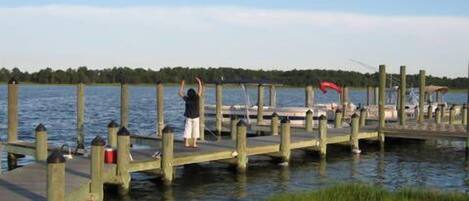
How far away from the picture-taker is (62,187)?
11.8 m

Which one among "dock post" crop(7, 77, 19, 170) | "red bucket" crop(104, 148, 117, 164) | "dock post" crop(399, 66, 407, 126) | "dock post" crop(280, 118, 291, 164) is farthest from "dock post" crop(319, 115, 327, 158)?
"dock post" crop(7, 77, 19, 170)

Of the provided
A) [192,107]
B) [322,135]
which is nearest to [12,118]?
[192,107]

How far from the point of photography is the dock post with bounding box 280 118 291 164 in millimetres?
21672

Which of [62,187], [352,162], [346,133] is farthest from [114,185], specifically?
[346,133]

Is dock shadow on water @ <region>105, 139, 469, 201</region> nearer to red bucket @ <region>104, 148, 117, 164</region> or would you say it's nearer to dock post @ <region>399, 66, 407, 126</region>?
red bucket @ <region>104, 148, 117, 164</region>

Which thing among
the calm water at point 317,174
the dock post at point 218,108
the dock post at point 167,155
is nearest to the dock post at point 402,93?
the calm water at point 317,174

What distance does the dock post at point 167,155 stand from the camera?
56.6 ft

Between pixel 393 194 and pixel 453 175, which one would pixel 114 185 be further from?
pixel 453 175

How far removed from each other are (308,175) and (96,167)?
26.9 feet

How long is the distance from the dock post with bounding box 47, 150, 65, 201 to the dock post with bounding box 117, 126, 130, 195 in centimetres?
409

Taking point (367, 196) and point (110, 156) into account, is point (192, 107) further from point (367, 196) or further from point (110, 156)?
point (367, 196)

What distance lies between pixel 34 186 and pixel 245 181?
22.2 ft

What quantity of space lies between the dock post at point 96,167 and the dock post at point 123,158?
4.64 ft

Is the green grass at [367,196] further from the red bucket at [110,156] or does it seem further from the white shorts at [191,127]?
the white shorts at [191,127]
